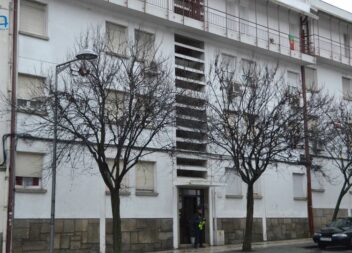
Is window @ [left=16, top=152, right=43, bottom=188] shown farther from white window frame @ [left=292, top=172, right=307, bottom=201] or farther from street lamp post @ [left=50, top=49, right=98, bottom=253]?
white window frame @ [left=292, top=172, right=307, bottom=201]

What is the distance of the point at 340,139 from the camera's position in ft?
103

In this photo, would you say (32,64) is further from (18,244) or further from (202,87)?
(202,87)

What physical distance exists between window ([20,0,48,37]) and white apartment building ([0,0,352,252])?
0.14ft

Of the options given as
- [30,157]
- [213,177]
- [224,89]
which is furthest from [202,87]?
→ [30,157]

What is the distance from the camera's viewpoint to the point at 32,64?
69.5ft

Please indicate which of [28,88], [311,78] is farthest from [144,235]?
[311,78]

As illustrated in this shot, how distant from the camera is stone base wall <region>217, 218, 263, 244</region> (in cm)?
2720

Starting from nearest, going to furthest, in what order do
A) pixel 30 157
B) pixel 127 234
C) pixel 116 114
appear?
pixel 116 114
pixel 30 157
pixel 127 234

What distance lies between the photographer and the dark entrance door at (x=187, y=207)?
26094mm

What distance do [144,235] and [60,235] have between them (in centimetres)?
411

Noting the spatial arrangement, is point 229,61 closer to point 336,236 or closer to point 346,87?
point 336,236

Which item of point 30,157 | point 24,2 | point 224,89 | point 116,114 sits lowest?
point 30,157

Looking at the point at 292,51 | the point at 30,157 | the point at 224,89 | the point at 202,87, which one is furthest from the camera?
the point at 292,51

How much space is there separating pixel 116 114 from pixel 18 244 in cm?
587
